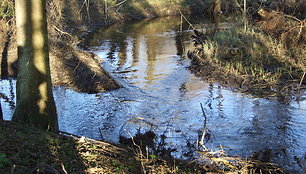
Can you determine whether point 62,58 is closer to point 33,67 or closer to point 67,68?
point 67,68

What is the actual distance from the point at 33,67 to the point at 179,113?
14.7 ft

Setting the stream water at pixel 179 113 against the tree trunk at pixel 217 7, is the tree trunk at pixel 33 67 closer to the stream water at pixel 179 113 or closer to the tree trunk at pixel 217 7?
the stream water at pixel 179 113

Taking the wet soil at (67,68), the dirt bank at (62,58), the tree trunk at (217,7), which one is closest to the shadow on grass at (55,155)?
the dirt bank at (62,58)

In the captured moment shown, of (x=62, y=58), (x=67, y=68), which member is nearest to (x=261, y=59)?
(x=67, y=68)

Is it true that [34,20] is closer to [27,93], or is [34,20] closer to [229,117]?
[27,93]

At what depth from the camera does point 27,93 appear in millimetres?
6621

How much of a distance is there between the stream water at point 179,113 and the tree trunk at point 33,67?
3.99 ft

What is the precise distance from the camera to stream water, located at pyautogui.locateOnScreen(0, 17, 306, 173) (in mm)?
7801

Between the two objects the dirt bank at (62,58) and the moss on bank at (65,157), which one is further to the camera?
the dirt bank at (62,58)

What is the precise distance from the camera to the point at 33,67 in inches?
259

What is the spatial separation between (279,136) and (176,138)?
230cm

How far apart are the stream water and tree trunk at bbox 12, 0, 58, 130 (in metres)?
1.22

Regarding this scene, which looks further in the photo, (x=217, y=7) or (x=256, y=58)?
(x=217, y=7)

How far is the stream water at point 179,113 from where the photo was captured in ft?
25.6
